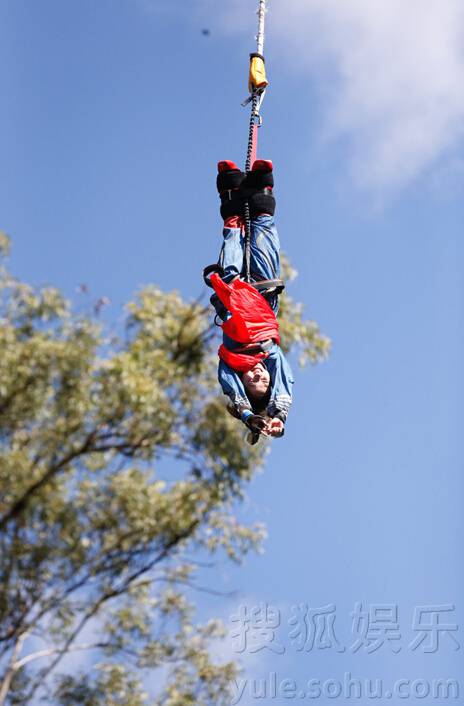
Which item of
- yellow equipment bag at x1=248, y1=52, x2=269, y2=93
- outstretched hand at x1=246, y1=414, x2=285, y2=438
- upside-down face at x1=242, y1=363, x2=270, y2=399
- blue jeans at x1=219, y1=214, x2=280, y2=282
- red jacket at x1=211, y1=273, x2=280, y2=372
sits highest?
yellow equipment bag at x1=248, y1=52, x2=269, y2=93

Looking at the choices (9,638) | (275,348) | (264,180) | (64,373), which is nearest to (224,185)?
(264,180)

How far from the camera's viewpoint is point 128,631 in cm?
1455

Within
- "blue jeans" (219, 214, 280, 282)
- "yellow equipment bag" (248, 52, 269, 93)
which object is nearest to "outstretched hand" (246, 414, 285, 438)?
"blue jeans" (219, 214, 280, 282)

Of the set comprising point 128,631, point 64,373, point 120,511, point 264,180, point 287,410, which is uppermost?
point 64,373

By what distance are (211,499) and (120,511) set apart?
1.05 m

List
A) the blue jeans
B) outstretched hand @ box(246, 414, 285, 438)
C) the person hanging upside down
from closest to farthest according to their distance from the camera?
1. outstretched hand @ box(246, 414, 285, 438)
2. the person hanging upside down
3. the blue jeans

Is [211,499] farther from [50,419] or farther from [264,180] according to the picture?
[264,180]

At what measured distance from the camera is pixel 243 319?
22.3 feet

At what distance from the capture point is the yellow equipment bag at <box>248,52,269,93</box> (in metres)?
7.18

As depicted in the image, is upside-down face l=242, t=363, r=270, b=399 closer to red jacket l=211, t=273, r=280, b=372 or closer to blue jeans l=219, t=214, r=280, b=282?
red jacket l=211, t=273, r=280, b=372

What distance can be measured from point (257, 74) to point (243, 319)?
1.43m

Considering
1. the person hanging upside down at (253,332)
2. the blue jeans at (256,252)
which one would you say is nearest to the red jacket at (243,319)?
the person hanging upside down at (253,332)

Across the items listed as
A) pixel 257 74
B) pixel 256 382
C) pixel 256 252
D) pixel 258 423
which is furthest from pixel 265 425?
pixel 257 74

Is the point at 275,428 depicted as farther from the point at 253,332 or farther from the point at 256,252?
the point at 256,252
